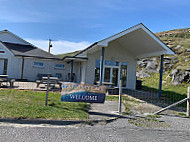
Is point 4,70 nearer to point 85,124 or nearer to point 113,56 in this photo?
point 113,56

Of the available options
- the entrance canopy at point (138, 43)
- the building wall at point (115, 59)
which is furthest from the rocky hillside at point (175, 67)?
the entrance canopy at point (138, 43)

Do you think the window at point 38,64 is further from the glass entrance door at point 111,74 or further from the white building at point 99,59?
the glass entrance door at point 111,74

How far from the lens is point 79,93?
6.44 meters

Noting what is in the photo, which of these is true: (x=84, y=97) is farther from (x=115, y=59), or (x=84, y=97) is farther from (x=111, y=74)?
(x=115, y=59)

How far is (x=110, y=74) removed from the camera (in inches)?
607

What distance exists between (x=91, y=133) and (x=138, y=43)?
10653 mm

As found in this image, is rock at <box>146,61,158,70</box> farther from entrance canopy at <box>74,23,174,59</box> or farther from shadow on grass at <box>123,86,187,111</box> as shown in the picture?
shadow on grass at <box>123,86,187,111</box>

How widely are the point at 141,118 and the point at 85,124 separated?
2.27 metres

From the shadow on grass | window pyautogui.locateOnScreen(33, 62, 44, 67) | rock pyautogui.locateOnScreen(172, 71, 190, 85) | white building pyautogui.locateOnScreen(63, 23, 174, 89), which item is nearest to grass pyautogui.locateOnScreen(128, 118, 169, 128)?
the shadow on grass

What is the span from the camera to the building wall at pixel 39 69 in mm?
18875

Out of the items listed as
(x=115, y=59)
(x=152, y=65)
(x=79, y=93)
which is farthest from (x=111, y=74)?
(x=152, y=65)

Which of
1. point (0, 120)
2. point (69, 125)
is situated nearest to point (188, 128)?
point (69, 125)

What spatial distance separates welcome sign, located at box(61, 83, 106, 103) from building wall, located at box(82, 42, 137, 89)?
27.3ft

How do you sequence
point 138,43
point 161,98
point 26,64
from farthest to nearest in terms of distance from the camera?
point 26,64, point 138,43, point 161,98
